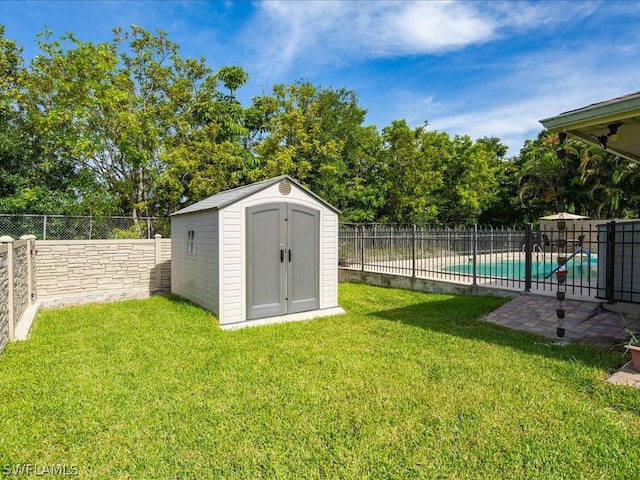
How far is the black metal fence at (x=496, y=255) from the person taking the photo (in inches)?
252

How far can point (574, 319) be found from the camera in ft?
19.7

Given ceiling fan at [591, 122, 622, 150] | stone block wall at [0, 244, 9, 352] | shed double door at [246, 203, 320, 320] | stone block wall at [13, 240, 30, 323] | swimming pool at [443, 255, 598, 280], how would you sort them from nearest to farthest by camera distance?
ceiling fan at [591, 122, 622, 150]
stone block wall at [0, 244, 9, 352]
stone block wall at [13, 240, 30, 323]
shed double door at [246, 203, 320, 320]
swimming pool at [443, 255, 598, 280]

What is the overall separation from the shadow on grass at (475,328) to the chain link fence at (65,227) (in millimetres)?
8895

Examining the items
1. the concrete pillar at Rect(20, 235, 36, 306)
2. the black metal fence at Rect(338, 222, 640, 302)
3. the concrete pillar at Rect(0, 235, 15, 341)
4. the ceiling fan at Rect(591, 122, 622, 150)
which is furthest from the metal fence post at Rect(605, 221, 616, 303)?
the concrete pillar at Rect(20, 235, 36, 306)

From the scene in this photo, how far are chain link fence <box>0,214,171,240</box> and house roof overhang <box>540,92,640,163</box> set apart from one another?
11137 millimetres

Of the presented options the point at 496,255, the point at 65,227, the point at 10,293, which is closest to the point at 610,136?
the point at 496,255

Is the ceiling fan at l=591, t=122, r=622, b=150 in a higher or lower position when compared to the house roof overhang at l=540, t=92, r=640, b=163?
lower

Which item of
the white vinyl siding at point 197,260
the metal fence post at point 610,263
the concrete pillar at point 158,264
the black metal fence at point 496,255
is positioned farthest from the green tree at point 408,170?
the white vinyl siding at point 197,260

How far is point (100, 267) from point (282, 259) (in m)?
5.03

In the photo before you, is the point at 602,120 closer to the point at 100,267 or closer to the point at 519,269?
the point at 519,269

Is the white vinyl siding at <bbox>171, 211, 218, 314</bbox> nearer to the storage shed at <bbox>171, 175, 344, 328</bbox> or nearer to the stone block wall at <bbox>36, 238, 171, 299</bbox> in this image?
the storage shed at <bbox>171, 175, 344, 328</bbox>

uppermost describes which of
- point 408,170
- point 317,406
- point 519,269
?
point 408,170

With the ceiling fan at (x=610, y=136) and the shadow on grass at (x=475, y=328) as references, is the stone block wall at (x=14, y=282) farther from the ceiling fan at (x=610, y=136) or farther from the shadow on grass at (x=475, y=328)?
the ceiling fan at (x=610, y=136)

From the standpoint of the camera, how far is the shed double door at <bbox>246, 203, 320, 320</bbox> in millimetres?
6684
